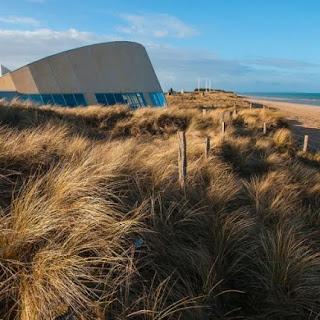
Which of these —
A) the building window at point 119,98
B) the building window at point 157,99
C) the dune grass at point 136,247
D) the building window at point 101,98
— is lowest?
the building window at point 157,99

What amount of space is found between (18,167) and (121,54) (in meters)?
35.1

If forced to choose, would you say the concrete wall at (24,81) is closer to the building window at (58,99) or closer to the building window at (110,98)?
the building window at (58,99)

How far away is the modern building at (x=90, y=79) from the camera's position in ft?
113

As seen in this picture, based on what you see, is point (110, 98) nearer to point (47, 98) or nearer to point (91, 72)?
point (91, 72)

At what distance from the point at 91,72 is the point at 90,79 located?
0.59m

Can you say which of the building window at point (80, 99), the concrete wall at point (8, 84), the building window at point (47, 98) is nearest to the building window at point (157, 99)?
the building window at point (80, 99)

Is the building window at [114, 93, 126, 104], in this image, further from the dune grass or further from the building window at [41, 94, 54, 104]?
the dune grass

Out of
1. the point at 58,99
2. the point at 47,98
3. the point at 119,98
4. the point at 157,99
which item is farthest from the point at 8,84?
the point at 157,99

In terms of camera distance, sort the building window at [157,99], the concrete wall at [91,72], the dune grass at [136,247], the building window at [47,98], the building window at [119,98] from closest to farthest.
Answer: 1. the dune grass at [136,247]
2. the building window at [47,98]
3. the concrete wall at [91,72]
4. the building window at [119,98]
5. the building window at [157,99]

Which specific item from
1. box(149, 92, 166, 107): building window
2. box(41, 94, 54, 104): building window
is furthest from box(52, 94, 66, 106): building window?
box(149, 92, 166, 107): building window

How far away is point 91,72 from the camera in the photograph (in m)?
37.6

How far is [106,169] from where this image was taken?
6.16 meters

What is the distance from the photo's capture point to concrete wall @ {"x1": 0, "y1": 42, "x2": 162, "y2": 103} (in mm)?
34562

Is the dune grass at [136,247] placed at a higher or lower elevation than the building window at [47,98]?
higher
